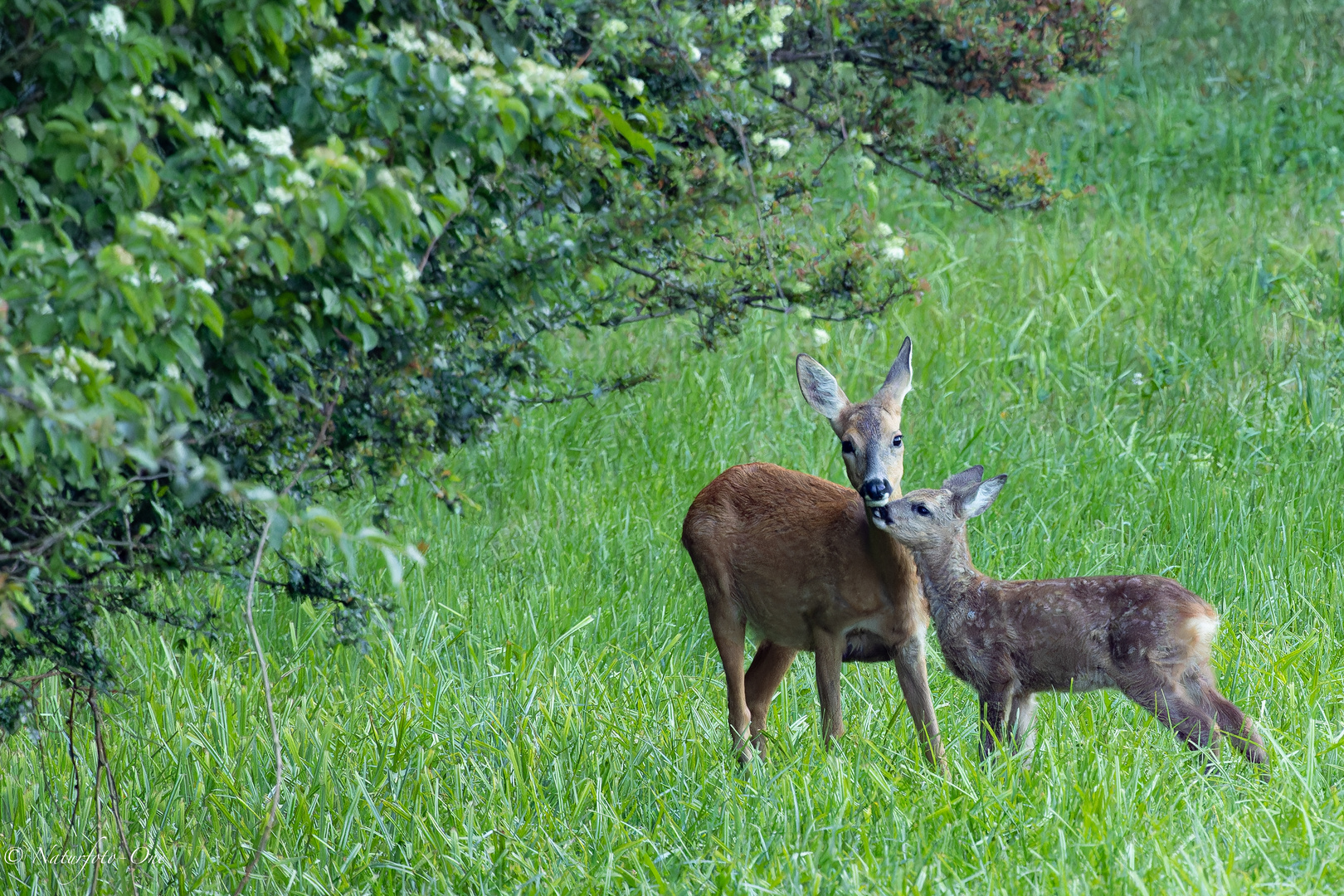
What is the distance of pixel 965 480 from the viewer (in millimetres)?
5039

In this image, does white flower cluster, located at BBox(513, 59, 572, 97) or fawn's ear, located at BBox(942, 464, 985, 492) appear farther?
fawn's ear, located at BBox(942, 464, 985, 492)

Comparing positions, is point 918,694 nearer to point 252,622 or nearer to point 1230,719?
point 1230,719

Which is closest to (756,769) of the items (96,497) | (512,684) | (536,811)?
(536,811)

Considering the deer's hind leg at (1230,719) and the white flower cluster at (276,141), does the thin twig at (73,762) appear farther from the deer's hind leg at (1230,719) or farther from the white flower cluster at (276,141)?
the deer's hind leg at (1230,719)

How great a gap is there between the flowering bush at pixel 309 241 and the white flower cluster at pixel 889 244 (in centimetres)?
3

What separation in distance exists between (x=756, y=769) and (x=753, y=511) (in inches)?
39.6

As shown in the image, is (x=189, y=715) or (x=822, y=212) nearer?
(x=189, y=715)

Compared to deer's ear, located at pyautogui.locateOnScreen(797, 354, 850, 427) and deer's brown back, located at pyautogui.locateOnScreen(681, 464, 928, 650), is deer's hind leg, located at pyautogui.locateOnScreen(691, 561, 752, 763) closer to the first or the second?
deer's brown back, located at pyautogui.locateOnScreen(681, 464, 928, 650)

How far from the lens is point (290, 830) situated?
14.5 ft

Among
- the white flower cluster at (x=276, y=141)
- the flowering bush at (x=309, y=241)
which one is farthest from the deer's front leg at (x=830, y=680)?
the white flower cluster at (x=276, y=141)

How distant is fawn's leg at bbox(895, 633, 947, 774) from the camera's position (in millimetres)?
4512

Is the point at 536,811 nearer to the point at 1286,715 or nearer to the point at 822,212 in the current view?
the point at 1286,715

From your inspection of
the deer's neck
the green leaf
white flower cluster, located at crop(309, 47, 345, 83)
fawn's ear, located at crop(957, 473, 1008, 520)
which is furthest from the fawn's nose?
white flower cluster, located at crop(309, 47, 345, 83)

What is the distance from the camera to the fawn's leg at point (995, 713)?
4691 millimetres
